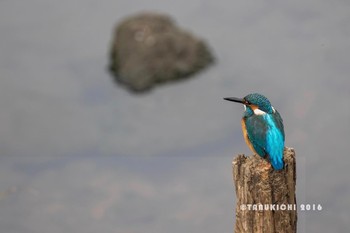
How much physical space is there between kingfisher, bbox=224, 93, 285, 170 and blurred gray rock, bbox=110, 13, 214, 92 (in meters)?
4.84

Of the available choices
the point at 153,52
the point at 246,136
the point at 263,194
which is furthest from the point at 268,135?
the point at 153,52

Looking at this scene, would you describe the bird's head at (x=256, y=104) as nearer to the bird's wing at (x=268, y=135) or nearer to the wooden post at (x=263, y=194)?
the bird's wing at (x=268, y=135)

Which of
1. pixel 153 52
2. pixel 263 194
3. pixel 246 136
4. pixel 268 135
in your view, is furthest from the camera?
pixel 153 52

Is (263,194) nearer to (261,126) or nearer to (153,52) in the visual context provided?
(261,126)

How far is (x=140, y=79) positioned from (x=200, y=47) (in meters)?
0.89

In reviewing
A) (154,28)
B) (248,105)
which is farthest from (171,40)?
(248,105)

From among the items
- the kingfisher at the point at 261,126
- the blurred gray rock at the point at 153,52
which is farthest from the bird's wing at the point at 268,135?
the blurred gray rock at the point at 153,52

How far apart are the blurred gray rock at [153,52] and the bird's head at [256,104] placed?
15.9 feet

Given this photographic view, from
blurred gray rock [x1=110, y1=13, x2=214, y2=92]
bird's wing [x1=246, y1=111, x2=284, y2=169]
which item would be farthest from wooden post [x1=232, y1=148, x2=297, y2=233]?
blurred gray rock [x1=110, y1=13, x2=214, y2=92]

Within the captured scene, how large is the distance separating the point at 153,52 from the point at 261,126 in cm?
544

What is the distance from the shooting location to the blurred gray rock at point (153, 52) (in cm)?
963

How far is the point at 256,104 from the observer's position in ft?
15.3

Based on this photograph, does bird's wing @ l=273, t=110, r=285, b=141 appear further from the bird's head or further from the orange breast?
the orange breast

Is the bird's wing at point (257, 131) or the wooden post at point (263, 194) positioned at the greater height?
the bird's wing at point (257, 131)
